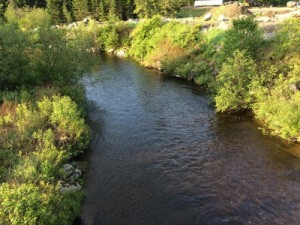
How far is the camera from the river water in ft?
65.4

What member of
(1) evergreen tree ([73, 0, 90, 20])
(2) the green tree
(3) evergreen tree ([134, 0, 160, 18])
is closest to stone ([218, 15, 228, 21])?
(2) the green tree

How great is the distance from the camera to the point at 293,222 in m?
18.8

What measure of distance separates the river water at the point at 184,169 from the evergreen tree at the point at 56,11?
80347mm

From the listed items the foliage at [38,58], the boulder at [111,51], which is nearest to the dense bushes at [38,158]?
the foliage at [38,58]

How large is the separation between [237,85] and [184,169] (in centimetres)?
1483

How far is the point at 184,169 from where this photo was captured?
2483 centimetres

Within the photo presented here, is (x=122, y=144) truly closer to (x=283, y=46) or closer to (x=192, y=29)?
(x=283, y=46)

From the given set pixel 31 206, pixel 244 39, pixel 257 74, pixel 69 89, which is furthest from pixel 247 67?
pixel 31 206

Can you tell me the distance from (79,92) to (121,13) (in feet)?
259

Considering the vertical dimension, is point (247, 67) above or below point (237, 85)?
above

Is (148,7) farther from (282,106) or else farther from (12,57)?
(282,106)

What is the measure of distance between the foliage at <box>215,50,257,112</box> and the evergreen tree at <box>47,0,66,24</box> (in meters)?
87.4

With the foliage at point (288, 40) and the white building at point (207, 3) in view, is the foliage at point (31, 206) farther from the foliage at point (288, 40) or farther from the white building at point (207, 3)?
the white building at point (207, 3)

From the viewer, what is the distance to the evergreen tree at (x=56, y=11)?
108688 mm
